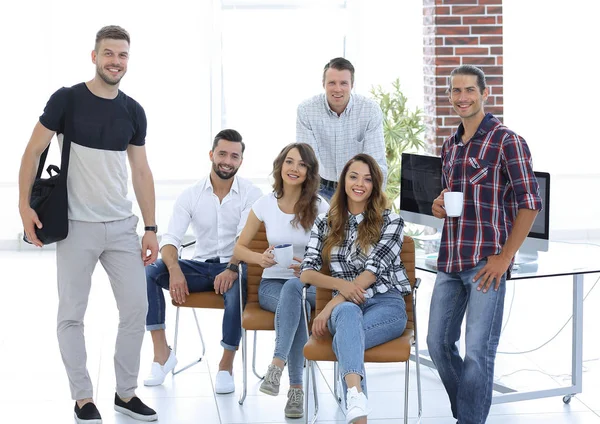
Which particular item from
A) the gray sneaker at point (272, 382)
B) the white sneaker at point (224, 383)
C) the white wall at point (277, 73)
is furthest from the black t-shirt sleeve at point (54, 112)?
the white wall at point (277, 73)

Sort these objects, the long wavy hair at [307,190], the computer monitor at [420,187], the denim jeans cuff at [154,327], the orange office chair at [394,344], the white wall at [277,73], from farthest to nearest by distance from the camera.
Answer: the white wall at [277,73] < the computer monitor at [420,187] < the denim jeans cuff at [154,327] < the long wavy hair at [307,190] < the orange office chair at [394,344]

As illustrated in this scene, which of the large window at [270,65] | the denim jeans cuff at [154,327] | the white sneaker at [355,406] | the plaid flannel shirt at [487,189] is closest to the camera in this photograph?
the plaid flannel shirt at [487,189]

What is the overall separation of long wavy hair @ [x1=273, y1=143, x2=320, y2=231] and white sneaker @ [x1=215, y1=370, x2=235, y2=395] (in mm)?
809

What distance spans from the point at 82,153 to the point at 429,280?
372 cm

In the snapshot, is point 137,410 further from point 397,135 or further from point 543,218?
point 397,135

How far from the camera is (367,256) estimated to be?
3848 millimetres

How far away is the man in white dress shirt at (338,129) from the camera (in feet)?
15.8

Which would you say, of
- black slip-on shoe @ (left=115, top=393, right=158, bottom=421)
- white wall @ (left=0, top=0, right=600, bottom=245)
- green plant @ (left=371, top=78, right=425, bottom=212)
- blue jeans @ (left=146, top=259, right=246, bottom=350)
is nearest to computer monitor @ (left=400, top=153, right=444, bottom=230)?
blue jeans @ (left=146, top=259, right=246, bottom=350)

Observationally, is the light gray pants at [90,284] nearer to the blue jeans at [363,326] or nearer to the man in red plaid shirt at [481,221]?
the blue jeans at [363,326]

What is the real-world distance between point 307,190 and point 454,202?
1.07m

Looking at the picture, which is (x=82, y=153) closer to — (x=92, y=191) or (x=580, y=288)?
(x=92, y=191)

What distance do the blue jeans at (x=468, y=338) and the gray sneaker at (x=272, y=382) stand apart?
2.37 ft

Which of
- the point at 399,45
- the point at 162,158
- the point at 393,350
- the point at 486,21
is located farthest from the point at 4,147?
the point at 393,350

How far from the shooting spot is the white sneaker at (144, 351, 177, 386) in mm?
4512
